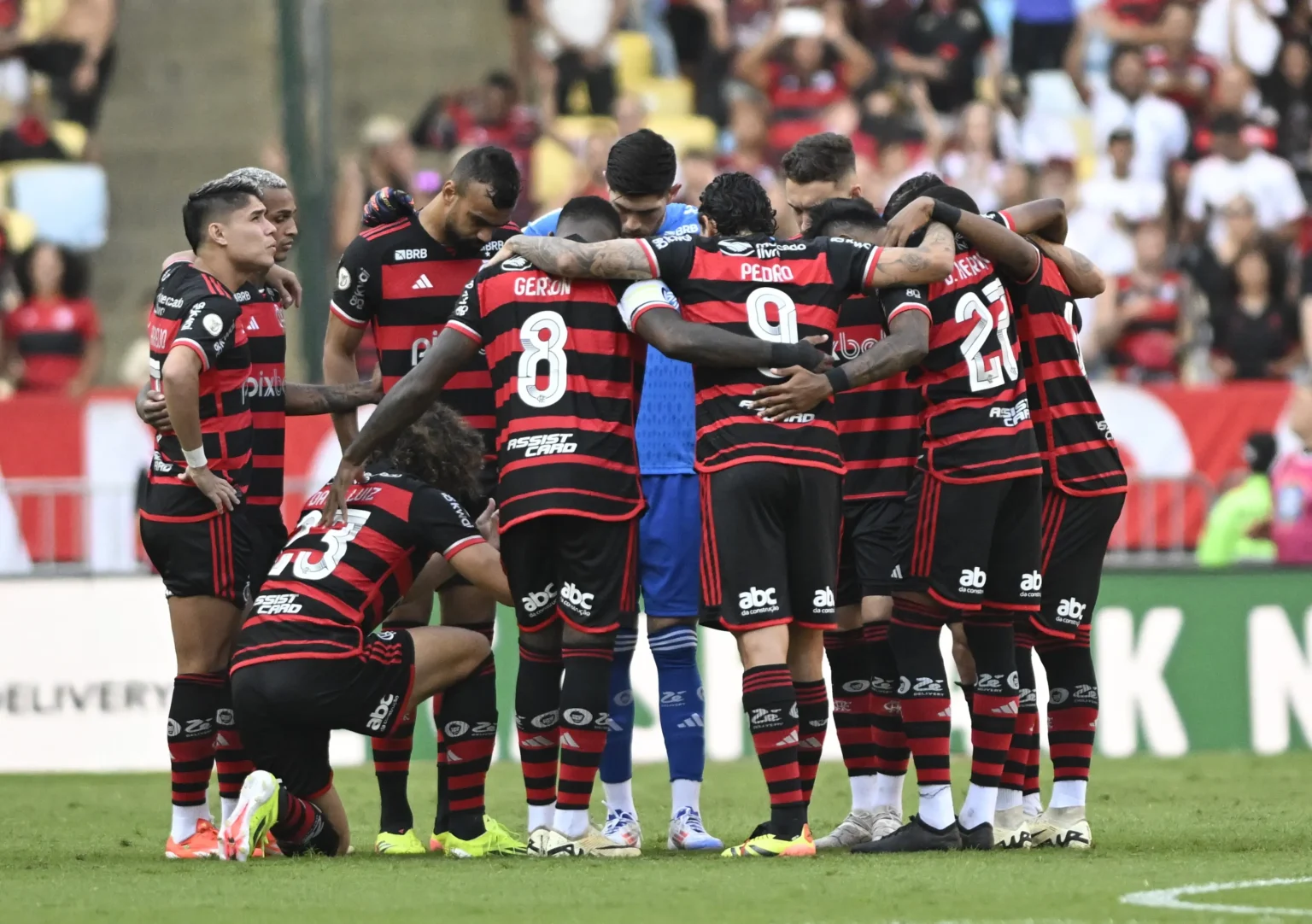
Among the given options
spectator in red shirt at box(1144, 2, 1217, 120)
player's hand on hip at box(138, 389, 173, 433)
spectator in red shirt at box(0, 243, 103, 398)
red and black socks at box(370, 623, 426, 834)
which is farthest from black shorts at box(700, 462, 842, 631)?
spectator in red shirt at box(1144, 2, 1217, 120)

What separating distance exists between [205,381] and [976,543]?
9.65 feet

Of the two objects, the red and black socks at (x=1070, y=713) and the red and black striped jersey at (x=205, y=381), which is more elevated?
the red and black striped jersey at (x=205, y=381)

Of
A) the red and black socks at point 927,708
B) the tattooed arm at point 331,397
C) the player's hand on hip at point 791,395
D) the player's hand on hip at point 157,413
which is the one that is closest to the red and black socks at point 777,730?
the red and black socks at point 927,708

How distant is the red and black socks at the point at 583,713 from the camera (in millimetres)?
7637

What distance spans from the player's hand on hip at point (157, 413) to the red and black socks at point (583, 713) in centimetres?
181

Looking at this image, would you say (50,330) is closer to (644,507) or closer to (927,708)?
(644,507)

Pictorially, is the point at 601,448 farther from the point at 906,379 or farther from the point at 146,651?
the point at 146,651

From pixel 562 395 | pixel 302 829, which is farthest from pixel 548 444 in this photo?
pixel 302 829

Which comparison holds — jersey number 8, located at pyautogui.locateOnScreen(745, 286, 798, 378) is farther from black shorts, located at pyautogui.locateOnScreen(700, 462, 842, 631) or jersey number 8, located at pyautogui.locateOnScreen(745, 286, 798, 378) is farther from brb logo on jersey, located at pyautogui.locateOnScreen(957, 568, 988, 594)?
brb logo on jersey, located at pyautogui.locateOnScreen(957, 568, 988, 594)

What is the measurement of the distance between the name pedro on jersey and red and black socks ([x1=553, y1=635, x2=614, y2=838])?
0.69 meters

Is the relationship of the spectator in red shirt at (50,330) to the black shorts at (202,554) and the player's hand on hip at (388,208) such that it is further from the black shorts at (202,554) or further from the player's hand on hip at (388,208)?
the black shorts at (202,554)

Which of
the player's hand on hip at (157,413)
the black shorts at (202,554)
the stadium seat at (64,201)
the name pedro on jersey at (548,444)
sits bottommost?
the black shorts at (202,554)

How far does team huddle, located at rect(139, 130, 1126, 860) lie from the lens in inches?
299

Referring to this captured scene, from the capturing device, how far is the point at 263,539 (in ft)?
27.4
